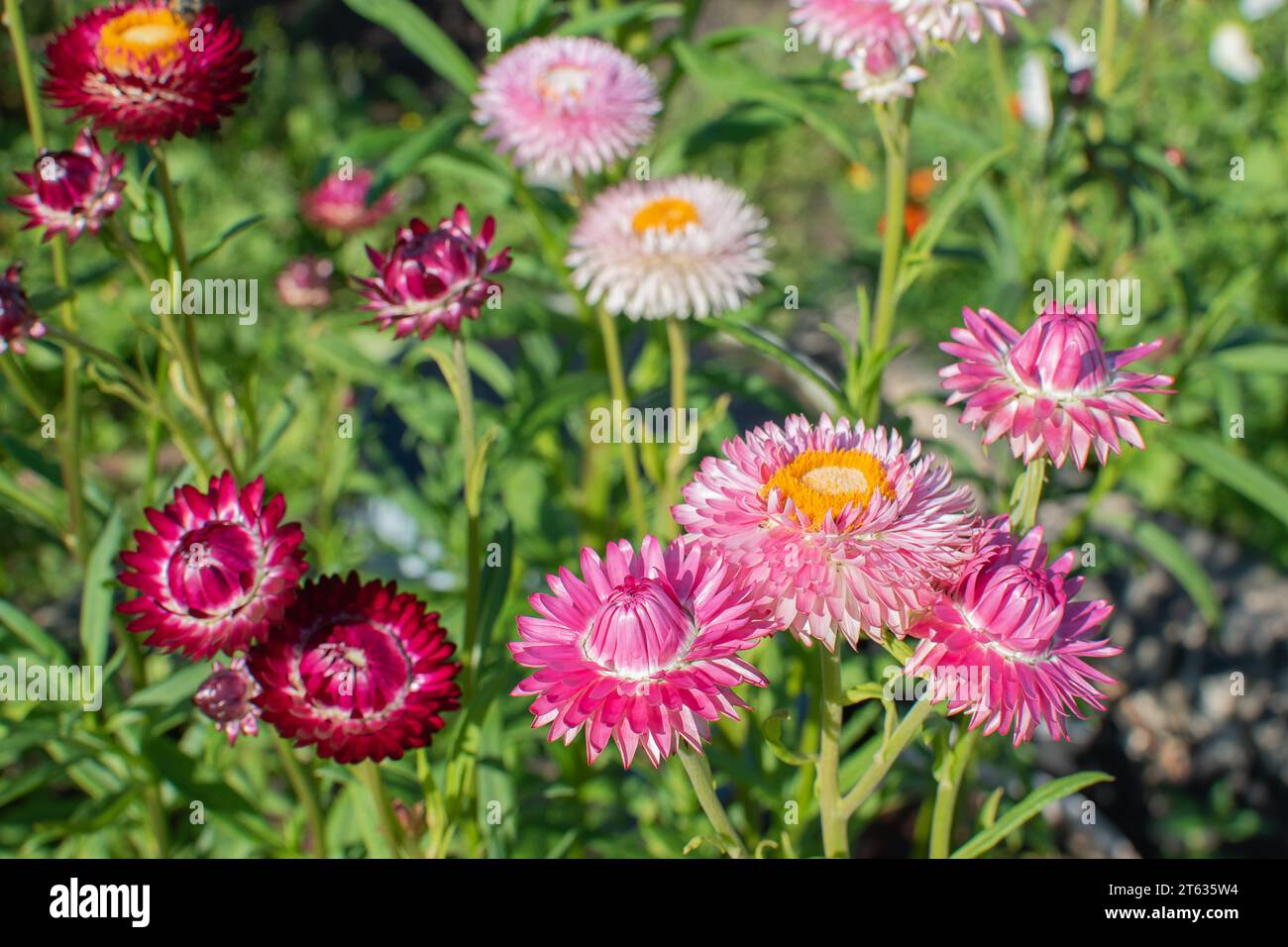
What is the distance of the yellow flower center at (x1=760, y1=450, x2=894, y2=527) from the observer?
0.73 m

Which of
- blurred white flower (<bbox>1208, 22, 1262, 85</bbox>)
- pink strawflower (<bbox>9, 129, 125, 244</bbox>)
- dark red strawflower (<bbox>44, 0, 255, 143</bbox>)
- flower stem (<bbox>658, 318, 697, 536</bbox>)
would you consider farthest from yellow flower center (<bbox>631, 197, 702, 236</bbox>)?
blurred white flower (<bbox>1208, 22, 1262, 85</bbox>)

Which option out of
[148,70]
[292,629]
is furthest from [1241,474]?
[148,70]

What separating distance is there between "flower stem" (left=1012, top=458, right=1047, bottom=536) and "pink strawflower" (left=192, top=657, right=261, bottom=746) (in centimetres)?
63

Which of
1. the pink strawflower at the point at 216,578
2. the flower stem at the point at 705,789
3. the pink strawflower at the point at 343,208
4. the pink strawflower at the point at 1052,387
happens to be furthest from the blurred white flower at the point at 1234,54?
the pink strawflower at the point at 216,578

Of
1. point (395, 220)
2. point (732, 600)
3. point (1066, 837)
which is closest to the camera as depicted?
point (732, 600)

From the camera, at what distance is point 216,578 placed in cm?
84

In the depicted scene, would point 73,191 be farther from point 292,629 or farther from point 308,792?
point 308,792

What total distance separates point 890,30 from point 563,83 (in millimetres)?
430

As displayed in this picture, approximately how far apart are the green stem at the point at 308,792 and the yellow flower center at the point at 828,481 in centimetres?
60
